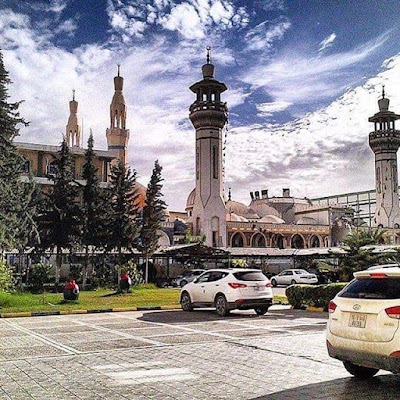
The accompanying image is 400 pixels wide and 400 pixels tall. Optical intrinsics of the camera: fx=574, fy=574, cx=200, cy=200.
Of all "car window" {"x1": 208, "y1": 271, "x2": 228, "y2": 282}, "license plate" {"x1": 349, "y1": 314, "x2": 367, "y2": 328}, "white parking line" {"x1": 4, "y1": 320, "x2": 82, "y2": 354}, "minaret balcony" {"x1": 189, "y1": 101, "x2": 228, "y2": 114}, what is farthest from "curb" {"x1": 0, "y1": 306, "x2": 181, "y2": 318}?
"minaret balcony" {"x1": 189, "y1": 101, "x2": 228, "y2": 114}

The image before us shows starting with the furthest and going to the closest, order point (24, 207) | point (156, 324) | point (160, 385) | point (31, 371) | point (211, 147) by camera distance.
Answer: point (211, 147) < point (24, 207) < point (156, 324) < point (31, 371) < point (160, 385)

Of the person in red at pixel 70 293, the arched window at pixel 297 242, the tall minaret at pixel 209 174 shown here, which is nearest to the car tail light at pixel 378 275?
the person in red at pixel 70 293

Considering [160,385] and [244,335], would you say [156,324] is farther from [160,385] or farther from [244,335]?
[160,385]

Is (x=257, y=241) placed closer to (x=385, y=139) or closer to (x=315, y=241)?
(x=315, y=241)

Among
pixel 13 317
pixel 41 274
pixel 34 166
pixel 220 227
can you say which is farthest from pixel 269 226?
pixel 13 317

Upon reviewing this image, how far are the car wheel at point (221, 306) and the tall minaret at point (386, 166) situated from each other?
6885cm

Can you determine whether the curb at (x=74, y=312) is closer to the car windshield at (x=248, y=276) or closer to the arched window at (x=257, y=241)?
the car windshield at (x=248, y=276)

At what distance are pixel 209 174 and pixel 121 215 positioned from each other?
3074 centimetres

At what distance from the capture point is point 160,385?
790 centimetres

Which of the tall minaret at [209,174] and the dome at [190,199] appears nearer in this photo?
the tall minaret at [209,174]

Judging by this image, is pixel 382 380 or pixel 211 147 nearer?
pixel 382 380

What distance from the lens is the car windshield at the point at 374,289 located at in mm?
7543

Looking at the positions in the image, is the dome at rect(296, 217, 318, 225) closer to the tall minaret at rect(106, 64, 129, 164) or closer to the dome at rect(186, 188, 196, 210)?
the dome at rect(186, 188, 196, 210)

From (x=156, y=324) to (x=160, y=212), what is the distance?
88.2 feet
